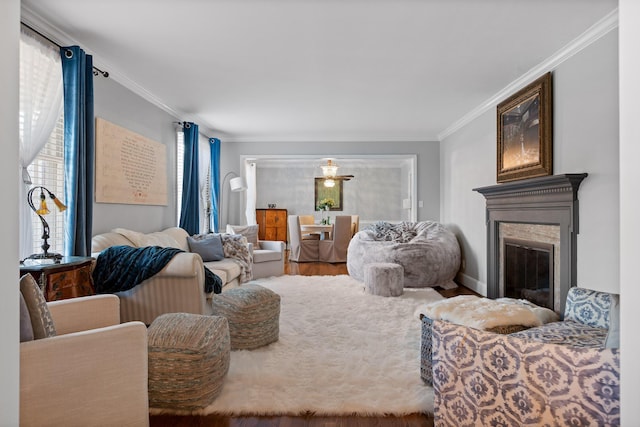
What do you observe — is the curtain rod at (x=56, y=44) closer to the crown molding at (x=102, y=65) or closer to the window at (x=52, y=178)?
the crown molding at (x=102, y=65)

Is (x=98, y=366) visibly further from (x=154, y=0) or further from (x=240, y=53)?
(x=240, y=53)

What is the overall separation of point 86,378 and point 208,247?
3289 mm

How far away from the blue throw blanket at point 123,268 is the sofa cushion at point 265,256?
8.38ft

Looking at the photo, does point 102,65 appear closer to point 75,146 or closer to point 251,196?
point 75,146

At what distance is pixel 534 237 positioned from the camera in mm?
3629

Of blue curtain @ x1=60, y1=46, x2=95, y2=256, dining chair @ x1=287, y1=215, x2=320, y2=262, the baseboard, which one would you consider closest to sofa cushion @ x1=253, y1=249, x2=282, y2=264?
dining chair @ x1=287, y1=215, x2=320, y2=262

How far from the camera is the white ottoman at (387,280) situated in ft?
15.1

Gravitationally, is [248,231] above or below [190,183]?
below

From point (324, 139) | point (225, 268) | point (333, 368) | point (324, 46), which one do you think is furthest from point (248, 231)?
point (333, 368)

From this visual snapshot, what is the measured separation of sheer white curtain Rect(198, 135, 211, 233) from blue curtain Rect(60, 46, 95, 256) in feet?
9.63

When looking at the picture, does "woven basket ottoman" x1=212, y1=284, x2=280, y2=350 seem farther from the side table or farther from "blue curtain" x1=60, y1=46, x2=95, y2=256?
"blue curtain" x1=60, y1=46, x2=95, y2=256

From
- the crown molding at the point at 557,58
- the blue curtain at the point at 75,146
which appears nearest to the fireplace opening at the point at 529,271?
the crown molding at the point at 557,58

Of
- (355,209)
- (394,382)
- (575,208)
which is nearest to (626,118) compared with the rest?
(394,382)

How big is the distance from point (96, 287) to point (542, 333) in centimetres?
317
